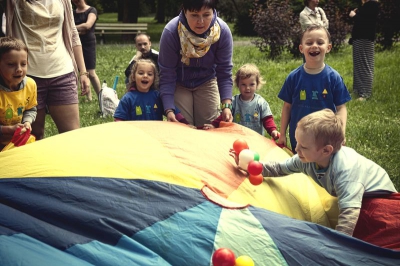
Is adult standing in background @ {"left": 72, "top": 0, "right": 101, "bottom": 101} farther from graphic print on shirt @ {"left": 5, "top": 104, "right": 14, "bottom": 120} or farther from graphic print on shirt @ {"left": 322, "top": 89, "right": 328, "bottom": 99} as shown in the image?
graphic print on shirt @ {"left": 322, "top": 89, "right": 328, "bottom": 99}

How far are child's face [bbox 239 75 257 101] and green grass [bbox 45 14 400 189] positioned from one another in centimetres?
148

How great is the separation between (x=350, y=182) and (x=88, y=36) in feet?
22.0

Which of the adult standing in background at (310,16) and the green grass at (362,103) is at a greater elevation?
the adult standing in background at (310,16)

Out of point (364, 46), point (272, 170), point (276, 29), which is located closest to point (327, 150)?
point (272, 170)

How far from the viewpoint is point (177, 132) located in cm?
385

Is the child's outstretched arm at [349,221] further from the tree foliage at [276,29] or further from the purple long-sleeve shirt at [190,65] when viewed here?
the tree foliage at [276,29]

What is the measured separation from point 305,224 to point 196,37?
1.95 metres

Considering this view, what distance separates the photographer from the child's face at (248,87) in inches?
203

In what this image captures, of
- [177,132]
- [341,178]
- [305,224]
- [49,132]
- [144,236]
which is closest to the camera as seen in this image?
[144,236]

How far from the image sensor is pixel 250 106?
5.12 m

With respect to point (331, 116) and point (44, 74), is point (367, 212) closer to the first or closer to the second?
point (331, 116)

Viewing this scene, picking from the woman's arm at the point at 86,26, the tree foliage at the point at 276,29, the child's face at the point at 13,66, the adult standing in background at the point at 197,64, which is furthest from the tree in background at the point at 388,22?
the child's face at the point at 13,66

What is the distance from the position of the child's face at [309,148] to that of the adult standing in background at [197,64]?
4.05 feet

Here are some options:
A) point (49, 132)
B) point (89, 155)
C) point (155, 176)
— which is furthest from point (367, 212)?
point (49, 132)
